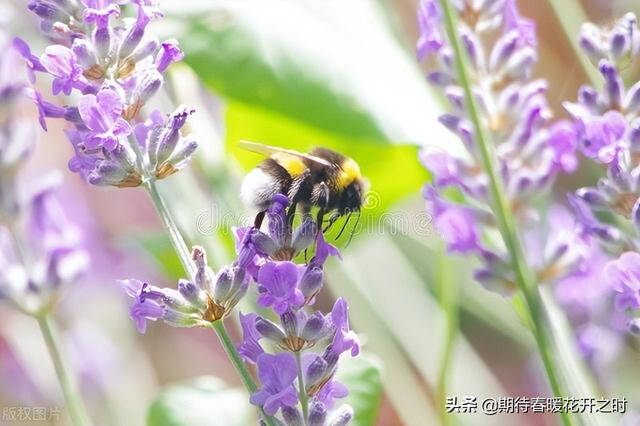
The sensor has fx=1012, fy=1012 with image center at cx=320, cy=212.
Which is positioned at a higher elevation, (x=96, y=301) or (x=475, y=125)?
(x=475, y=125)

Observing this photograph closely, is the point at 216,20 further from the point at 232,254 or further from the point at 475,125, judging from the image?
the point at 475,125

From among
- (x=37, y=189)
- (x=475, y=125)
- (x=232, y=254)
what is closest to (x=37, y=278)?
(x=37, y=189)

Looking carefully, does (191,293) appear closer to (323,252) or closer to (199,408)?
(323,252)

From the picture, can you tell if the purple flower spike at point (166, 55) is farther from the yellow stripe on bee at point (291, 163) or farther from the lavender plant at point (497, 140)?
the lavender plant at point (497, 140)

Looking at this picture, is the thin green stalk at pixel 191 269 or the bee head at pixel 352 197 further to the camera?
the bee head at pixel 352 197

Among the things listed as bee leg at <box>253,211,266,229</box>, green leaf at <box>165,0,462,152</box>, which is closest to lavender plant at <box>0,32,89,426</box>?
green leaf at <box>165,0,462,152</box>

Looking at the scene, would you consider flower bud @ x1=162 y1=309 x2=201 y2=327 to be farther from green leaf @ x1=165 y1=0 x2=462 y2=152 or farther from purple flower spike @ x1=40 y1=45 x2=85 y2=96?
green leaf @ x1=165 y1=0 x2=462 y2=152

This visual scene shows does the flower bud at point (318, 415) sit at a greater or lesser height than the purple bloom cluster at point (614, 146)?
lesser

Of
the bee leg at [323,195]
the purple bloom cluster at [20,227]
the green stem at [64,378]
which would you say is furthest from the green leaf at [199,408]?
the bee leg at [323,195]
